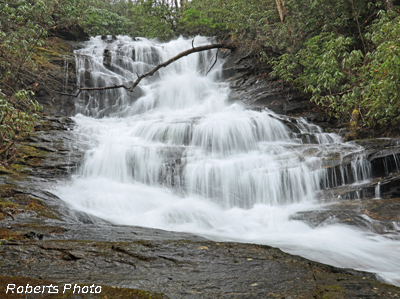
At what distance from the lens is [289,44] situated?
1248 cm

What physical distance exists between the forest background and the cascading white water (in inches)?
62.0

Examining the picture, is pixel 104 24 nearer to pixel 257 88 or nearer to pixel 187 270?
pixel 257 88

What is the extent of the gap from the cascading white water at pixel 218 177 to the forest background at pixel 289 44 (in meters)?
1.57

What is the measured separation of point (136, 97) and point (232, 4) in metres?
7.73

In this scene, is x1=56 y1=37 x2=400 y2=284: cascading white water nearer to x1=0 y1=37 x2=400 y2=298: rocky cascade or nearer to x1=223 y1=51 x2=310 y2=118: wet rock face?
x1=0 y1=37 x2=400 y2=298: rocky cascade

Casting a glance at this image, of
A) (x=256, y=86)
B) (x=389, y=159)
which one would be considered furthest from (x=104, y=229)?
(x=256, y=86)

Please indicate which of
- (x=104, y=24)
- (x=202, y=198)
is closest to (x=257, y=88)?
(x=202, y=198)

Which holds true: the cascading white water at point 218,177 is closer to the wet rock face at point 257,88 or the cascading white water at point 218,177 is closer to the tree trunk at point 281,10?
the wet rock face at point 257,88

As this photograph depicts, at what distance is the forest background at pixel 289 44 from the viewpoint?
7.14 m

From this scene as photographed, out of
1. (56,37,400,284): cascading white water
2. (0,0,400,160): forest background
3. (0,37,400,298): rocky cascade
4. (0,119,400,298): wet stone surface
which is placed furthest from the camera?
(0,0,400,160): forest background

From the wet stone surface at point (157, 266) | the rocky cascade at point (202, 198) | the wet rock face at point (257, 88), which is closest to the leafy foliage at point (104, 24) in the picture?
the rocky cascade at point (202, 198)

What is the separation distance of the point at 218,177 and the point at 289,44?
26.5ft

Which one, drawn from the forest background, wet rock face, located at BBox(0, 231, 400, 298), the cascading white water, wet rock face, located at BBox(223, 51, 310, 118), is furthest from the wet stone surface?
wet rock face, located at BBox(223, 51, 310, 118)

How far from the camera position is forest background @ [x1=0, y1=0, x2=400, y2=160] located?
23.4 ft
